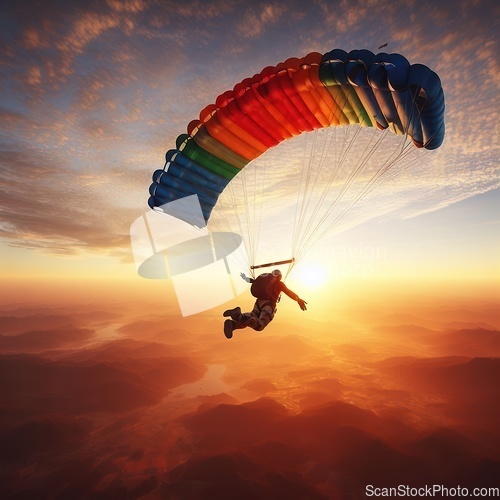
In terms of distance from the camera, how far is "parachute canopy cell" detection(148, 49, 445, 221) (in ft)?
16.5

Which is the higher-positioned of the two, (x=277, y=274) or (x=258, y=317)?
(x=277, y=274)

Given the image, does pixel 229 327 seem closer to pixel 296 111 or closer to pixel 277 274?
pixel 277 274

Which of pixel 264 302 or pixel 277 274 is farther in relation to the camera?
pixel 277 274

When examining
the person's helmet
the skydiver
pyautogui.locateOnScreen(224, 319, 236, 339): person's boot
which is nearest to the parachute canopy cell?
the person's helmet

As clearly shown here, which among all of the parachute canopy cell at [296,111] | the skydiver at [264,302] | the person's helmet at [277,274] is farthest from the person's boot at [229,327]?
the parachute canopy cell at [296,111]

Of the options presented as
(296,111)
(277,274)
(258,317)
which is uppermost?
(296,111)

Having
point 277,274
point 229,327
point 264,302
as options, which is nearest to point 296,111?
point 277,274

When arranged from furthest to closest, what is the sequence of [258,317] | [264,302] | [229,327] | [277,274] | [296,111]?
1. [296,111]
2. [277,274]
3. [264,302]
4. [258,317]
5. [229,327]

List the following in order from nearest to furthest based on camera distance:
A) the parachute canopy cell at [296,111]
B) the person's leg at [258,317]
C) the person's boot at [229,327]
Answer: the parachute canopy cell at [296,111] < the person's boot at [229,327] < the person's leg at [258,317]

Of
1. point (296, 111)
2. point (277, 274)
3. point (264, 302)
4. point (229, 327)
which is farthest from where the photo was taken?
point (296, 111)

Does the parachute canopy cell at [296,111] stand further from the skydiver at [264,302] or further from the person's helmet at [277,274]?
the skydiver at [264,302]

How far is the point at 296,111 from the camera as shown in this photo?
7410 mm

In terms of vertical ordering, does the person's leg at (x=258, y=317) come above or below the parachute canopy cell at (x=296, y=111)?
below

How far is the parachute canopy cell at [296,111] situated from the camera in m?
5.02
